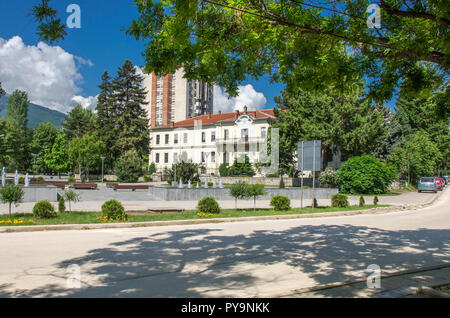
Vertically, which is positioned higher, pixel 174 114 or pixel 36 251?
pixel 174 114

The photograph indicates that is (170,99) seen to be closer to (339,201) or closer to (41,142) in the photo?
(41,142)

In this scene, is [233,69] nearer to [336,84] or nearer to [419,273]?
[336,84]

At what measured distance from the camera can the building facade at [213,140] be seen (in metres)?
55.4

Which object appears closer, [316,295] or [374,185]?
[316,295]

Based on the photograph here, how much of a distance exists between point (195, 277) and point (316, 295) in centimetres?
205

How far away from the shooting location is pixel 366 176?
33281 mm

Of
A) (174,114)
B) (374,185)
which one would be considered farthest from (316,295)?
(174,114)

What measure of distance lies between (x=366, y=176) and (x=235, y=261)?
97.7ft

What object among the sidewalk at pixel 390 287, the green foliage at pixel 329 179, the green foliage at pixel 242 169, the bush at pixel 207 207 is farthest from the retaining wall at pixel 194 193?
the green foliage at pixel 242 169

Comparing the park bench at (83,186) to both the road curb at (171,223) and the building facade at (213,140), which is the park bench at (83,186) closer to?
the building facade at (213,140)

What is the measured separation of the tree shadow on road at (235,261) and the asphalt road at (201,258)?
0.05ft

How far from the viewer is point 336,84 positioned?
23.0 ft

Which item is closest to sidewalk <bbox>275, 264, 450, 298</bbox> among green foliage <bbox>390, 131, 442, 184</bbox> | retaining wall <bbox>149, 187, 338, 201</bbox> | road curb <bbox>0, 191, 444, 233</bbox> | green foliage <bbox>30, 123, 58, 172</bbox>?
road curb <bbox>0, 191, 444, 233</bbox>
